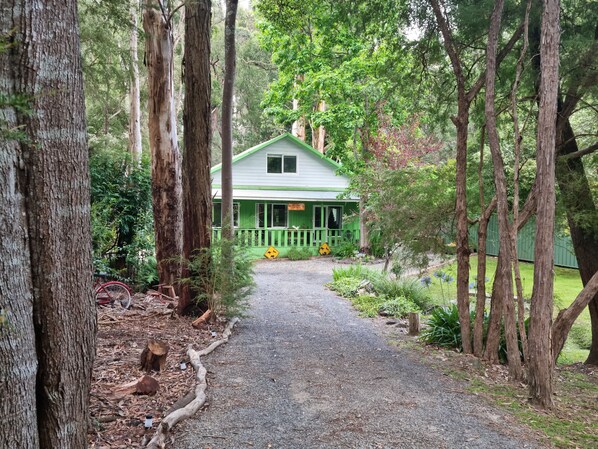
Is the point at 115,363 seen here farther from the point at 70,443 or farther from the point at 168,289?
the point at 168,289

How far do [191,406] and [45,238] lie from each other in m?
2.38

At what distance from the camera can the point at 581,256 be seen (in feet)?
26.0

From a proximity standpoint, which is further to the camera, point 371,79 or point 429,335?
point 371,79

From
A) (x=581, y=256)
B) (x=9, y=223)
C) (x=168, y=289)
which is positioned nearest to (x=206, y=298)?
(x=168, y=289)

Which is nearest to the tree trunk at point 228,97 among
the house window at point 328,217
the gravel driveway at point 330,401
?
the gravel driveway at point 330,401

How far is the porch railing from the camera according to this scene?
21.6 meters

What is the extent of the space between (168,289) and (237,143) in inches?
1059

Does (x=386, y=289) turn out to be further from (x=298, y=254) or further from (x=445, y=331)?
(x=298, y=254)

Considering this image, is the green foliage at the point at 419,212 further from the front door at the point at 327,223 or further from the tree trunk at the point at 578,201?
the front door at the point at 327,223

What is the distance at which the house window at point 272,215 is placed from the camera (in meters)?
22.5

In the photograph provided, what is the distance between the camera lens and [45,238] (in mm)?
2395

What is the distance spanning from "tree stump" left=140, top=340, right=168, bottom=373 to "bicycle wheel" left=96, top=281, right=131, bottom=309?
370 centimetres

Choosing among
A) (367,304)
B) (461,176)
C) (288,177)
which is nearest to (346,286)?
(367,304)

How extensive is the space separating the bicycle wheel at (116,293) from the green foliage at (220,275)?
1519 mm
